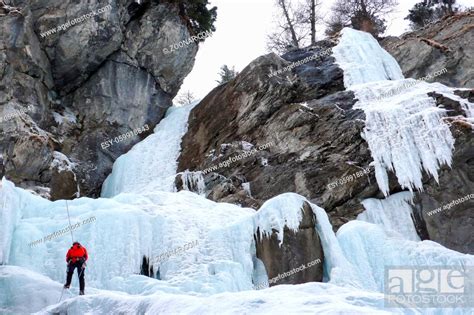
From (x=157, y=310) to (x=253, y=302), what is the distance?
124 centimetres

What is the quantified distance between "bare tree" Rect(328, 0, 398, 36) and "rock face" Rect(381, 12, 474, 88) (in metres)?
5.52

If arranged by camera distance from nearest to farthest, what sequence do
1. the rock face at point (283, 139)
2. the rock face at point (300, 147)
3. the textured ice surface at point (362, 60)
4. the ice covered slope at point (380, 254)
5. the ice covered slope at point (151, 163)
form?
the ice covered slope at point (380, 254), the rock face at point (300, 147), the rock face at point (283, 139), the ice covered slope at point (151, 163), the textured ice surface at point (362, 60)

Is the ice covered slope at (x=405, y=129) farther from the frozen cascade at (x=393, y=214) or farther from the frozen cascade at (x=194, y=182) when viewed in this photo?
the frozen cascade at (x=194, y=182)

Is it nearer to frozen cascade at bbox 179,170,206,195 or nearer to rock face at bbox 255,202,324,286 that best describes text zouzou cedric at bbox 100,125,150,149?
frozen cascade at bbox 179,170,206,195

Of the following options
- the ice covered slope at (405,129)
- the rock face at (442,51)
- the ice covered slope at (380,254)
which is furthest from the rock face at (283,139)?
the rock face at (442,51)

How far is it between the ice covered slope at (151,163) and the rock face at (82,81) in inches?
24.4

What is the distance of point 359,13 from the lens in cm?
2867

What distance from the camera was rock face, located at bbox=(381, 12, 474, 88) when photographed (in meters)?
20.2

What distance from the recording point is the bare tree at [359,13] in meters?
28.4

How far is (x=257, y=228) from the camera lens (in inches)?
458

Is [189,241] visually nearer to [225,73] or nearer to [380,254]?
[380,254]

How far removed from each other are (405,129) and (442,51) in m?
7.59

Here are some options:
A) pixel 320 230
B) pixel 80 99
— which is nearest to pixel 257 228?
pixel 320 230

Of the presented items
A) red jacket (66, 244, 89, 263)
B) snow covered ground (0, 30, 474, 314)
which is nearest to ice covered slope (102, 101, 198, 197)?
snow covered ground (0, 30, 474, 314)
